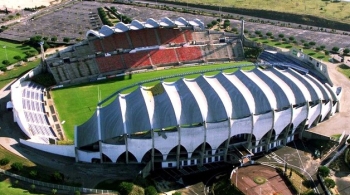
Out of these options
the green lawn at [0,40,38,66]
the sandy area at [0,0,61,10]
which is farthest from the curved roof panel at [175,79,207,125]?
the sandy area at [0,0,61,10]

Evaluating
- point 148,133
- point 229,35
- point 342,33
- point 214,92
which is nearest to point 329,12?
point 342,33

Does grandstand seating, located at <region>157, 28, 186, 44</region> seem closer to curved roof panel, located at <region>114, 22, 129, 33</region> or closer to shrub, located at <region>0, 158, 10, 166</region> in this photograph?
curved roof panel, located at <region>114, 22, 129, 33</region>

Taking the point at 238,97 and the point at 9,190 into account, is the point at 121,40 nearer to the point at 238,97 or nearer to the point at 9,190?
the point at 238,97

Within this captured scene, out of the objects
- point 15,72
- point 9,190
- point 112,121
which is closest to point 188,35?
point 15,72

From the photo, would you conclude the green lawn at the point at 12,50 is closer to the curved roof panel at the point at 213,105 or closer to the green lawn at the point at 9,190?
the green lawn at the point at 9,190

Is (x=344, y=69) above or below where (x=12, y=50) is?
below

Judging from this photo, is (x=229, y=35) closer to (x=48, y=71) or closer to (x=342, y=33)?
(x=342, y=33)

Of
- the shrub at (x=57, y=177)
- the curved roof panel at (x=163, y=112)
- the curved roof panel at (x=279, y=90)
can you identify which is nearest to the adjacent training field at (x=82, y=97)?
the shrub at (x=57, y=177)
